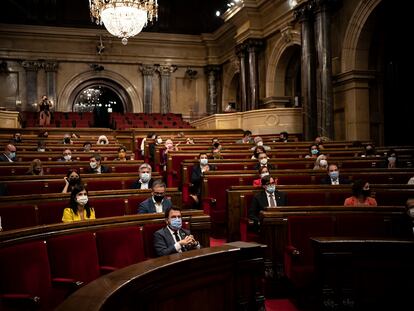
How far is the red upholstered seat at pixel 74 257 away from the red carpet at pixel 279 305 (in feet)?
4.92

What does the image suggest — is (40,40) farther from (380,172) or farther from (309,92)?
(380,172)

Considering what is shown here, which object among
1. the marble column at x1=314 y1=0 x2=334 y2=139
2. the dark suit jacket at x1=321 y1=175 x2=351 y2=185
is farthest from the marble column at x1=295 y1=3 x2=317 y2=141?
the dark suit jacket at x1=321 y1=175 x2=351 y2=185

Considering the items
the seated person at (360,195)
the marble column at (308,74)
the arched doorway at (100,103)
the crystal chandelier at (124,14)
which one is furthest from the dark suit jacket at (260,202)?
the arched doorway at (100,103)

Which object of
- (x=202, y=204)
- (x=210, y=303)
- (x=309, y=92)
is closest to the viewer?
(x=210, y=303)

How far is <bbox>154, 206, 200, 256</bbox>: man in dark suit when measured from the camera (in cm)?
350

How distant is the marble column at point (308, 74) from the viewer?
13367 mm

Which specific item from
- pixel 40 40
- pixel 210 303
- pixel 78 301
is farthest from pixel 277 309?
pixel 40 40

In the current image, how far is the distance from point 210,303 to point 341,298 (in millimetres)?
948

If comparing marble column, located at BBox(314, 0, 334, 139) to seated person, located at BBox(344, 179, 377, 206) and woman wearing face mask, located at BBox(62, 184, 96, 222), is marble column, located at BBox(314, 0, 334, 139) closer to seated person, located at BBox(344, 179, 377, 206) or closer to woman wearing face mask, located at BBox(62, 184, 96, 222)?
seated person, located at BBox(344, 179, 377, 206)

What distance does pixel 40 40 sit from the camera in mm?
20125

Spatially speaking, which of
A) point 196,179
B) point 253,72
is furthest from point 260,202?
point 253,72

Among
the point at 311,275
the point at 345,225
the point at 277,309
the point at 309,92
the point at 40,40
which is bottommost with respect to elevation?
the point at 277,309

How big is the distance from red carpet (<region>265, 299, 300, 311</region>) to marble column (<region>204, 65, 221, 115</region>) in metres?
18.3

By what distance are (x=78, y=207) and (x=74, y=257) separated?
1.08 meters
